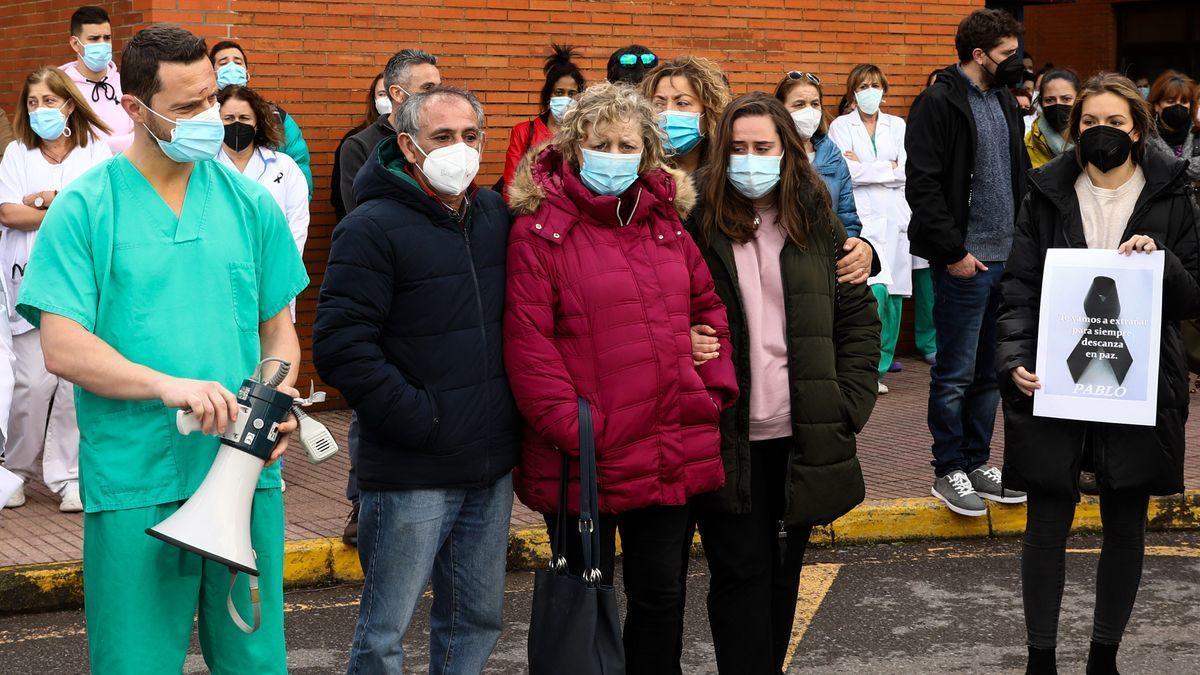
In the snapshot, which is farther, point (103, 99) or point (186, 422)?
point (103, 99)

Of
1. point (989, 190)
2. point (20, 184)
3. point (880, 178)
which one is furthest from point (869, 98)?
point (20, 184)

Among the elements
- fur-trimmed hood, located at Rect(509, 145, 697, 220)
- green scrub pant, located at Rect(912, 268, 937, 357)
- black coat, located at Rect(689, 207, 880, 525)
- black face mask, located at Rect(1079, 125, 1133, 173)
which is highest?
black face mask, located at Rect(1079, 125, 1133, 173)

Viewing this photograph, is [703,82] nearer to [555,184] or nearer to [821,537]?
[555,184]

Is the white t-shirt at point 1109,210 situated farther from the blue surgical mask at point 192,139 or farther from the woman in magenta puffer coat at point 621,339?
the blue surgical mask at point 192,139

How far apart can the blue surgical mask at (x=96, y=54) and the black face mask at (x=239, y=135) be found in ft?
4.33

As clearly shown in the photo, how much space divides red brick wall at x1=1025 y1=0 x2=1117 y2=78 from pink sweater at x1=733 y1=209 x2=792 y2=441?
19.1 m

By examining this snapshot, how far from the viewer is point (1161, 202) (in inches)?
199

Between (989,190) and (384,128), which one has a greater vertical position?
(384,128)

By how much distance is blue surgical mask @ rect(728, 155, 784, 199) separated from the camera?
463 centimetres

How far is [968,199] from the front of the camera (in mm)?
7125

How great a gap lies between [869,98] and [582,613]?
7.25 metres

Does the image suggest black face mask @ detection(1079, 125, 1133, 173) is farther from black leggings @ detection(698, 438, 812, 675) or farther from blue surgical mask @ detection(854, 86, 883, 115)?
blue surgical mask @ detection(854, 86, 883, 115)

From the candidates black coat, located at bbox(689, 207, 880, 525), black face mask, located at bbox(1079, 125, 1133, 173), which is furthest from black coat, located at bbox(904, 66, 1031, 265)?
black coat, located at bbox(689, 207, 880, 525)

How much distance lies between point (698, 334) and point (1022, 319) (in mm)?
1312
